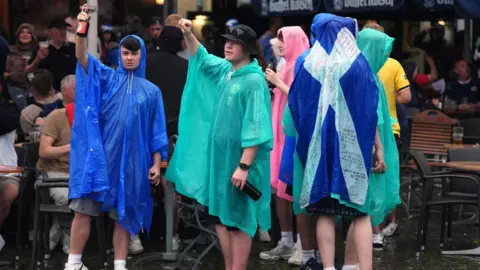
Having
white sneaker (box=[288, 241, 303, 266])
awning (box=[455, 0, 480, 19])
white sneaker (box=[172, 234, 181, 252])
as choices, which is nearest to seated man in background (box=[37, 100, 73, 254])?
white sneaker (box=[172, 234, 181, 252])

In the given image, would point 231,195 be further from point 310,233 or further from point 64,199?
point 64,199

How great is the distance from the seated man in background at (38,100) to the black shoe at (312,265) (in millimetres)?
3417

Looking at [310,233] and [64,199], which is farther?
[64,199]

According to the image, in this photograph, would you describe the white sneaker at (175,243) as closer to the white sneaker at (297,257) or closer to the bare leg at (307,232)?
the white sneaker at (297,257)

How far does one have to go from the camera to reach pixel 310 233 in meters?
7.94

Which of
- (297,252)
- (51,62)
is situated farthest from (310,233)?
(51,62)

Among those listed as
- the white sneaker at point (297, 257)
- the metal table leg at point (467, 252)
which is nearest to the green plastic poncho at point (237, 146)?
the white sneaker at point (297, 257)

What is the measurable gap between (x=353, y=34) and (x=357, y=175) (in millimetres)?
988

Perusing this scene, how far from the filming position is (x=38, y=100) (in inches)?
393

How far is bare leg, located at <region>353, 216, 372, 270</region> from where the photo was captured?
700 cm

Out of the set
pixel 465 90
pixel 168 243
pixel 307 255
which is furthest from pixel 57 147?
pixel 465 90

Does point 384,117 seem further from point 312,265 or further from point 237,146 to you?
point 237,146

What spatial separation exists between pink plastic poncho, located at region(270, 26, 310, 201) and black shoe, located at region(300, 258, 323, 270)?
90 centimetres

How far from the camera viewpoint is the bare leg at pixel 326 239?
23.1 feet
